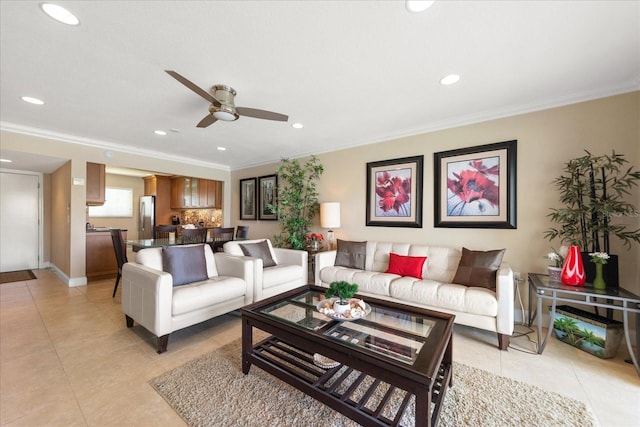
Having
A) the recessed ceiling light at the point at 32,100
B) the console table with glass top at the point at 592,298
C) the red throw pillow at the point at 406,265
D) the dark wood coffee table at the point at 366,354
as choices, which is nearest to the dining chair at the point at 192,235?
the recessed ceiling light at the point at 32,100

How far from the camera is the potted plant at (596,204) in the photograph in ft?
7.43

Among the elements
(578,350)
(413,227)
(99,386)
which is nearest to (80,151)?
(99,386)

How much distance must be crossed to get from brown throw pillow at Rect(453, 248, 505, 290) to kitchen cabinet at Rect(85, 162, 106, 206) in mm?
5659

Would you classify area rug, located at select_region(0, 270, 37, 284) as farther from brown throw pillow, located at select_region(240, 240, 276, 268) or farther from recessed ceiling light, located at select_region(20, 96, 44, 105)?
brown throw pillow, located at select_region(240, 240, 276, 268)

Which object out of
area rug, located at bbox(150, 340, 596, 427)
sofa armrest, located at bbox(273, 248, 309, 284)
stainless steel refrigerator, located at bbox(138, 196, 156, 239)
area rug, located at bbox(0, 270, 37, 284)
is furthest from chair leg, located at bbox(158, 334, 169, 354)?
stainless steel refrigerator, located at bbox(138, 196, 156, 239)

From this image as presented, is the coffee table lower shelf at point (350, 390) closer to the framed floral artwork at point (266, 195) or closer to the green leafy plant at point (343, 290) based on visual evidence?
the green leafy plant at point (343, 290)

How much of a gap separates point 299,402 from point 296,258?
2256 mm

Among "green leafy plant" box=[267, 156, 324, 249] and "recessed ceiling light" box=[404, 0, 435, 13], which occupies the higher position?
"recessed ceiling light" box=[404, 0, 435, 13]

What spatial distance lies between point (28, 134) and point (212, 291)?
149 inches

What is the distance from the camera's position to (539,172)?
111 inches

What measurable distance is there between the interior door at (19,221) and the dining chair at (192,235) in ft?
13.5

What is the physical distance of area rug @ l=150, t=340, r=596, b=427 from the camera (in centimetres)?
150

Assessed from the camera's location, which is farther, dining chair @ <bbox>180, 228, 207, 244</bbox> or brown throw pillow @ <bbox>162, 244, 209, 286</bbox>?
dining chair @ <bbox>180, 228, 207, 244</bbox>

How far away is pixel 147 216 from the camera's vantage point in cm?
743
